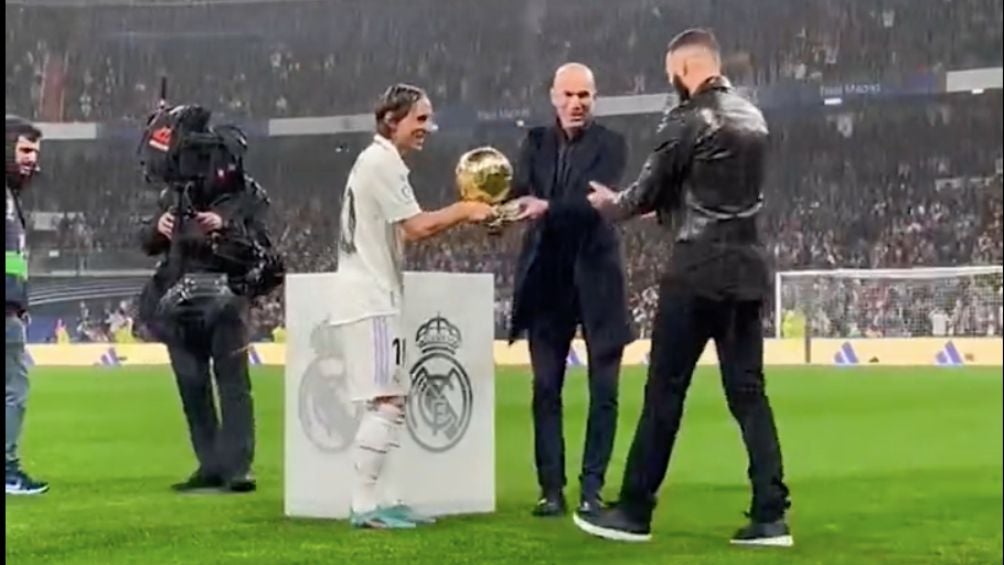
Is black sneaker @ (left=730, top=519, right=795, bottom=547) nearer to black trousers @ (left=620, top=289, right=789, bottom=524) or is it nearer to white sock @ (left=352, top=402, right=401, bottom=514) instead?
black trousers @ (left=620, top=289, right=789, bottom=524)

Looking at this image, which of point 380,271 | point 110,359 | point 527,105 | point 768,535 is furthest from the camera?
point 110,359

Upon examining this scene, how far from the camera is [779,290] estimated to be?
3240mm

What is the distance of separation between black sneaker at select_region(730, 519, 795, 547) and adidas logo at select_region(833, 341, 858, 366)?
0.51 m

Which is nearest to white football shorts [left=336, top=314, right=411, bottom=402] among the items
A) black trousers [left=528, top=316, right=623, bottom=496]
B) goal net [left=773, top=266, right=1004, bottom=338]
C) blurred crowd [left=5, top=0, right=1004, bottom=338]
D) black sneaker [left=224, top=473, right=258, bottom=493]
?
blurred crowd [left=5, top=0, right=1004, bottom=338]

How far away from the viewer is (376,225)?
3350 millimetres

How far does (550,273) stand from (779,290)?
0.53 meters

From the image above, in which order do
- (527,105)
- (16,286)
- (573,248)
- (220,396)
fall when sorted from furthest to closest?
(220,396), (16,286), (573,248), (527,105)

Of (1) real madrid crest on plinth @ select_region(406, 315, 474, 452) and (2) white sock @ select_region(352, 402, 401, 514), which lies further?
(1) real madrid crest on plinth @ select_region(406, 315, 474, 452)

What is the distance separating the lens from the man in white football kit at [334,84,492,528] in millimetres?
3283

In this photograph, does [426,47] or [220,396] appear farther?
[220,396]

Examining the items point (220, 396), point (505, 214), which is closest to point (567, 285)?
point (505, 214)

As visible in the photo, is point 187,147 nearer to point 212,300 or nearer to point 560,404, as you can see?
point 212,300

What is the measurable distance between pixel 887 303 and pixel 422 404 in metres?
1.05

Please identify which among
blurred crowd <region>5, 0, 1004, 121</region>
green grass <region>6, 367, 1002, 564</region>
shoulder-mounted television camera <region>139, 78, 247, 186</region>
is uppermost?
blurred crowd <region>5, 0, 1004, 121</region>
